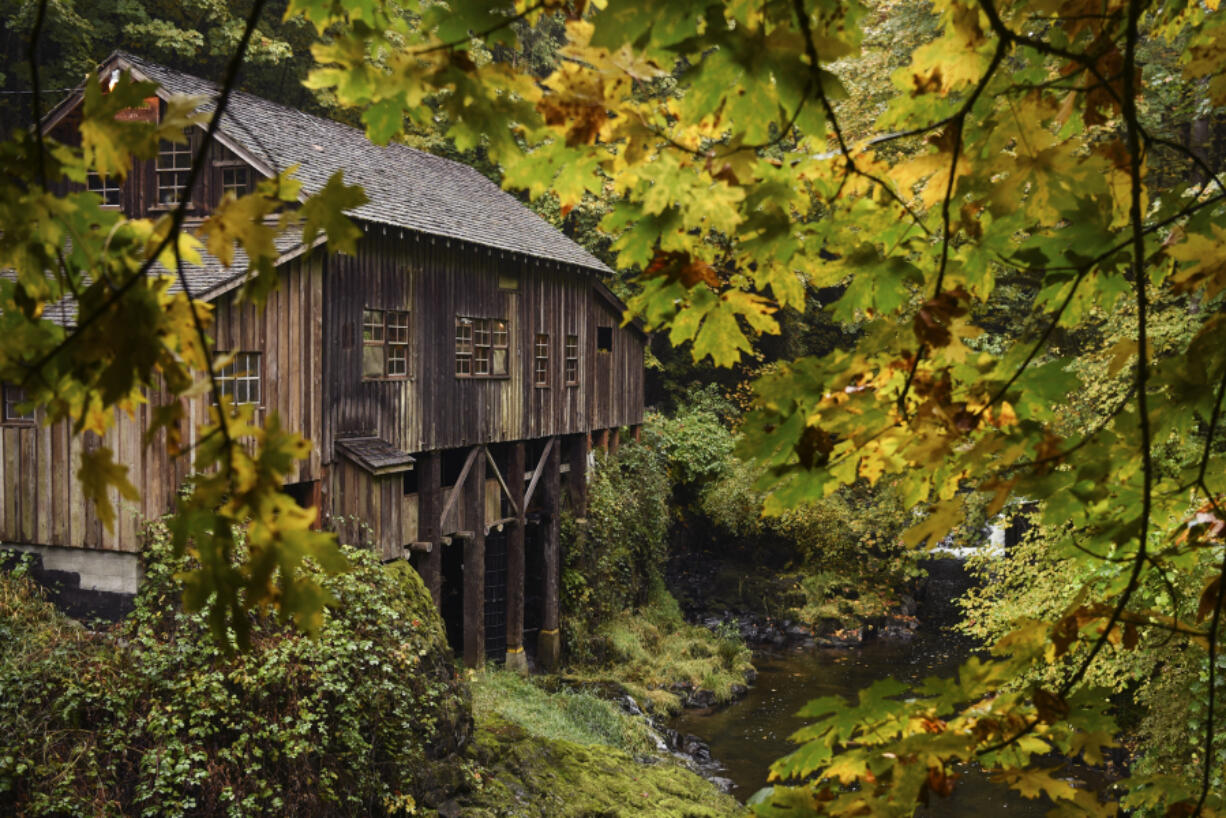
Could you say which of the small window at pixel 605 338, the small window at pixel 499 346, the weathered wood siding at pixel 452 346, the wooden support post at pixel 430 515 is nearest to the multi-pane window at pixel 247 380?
the weathered wood siding at pixel 452 346

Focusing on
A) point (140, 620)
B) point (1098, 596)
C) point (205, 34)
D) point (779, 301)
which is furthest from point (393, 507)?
point (205, 34)

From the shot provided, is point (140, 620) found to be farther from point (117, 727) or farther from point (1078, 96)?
point (1078, 96)

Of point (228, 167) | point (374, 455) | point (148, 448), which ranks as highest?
point (228, 167)

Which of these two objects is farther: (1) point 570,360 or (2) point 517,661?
(1) point 570,360

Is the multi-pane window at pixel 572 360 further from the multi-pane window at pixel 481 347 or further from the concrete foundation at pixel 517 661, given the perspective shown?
the concrete foundation at pixel 517 661

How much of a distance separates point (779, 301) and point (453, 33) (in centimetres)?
111

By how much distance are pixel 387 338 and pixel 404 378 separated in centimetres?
62

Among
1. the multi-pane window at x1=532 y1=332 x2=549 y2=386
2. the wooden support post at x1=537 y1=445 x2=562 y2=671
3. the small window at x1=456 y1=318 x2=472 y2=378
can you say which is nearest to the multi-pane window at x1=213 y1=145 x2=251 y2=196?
the small window at x1=456 y1=318 x2=472 y2=378

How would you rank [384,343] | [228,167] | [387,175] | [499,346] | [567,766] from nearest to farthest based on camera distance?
[567,766] < [228,167] < [384,343] < [387,175] < [499,346]

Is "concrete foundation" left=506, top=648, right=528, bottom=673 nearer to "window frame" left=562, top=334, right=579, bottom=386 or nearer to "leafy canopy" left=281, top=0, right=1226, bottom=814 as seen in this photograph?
"window frame" left=562, top=334, right=579, bottom=386

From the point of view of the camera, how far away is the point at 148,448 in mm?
8586

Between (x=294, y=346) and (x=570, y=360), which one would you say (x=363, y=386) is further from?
(x=570, y=360)

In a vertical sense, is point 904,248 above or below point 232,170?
below

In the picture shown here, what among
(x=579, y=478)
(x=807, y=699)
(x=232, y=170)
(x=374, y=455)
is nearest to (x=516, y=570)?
(x=579, y=478)
